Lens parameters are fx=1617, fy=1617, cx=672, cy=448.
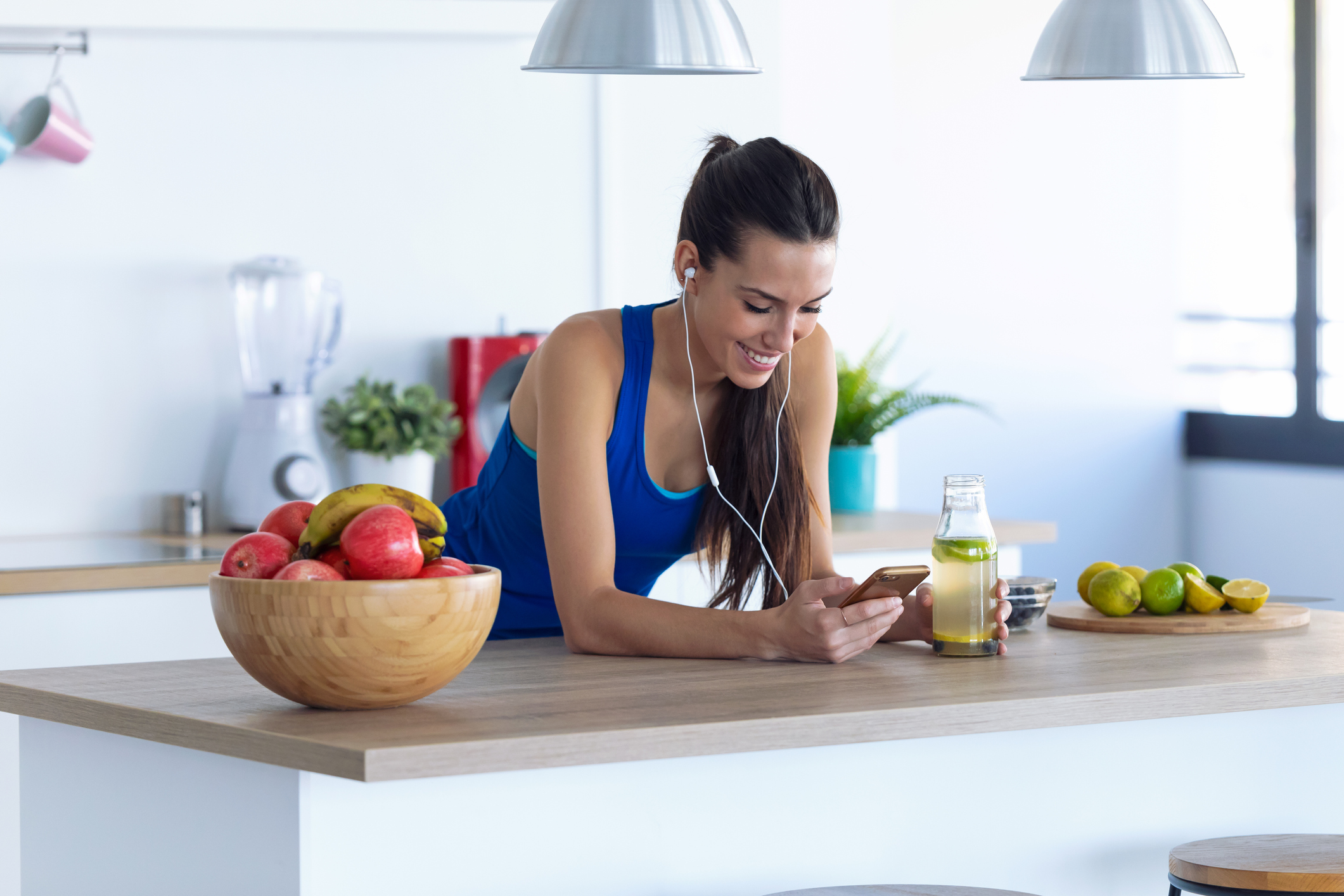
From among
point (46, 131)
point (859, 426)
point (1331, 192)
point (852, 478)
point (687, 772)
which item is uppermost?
point (1331, 192)

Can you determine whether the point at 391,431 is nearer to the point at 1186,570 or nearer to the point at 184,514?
the point at 184,514

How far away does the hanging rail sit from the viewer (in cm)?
304

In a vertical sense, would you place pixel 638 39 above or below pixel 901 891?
above

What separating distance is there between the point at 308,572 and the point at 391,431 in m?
1.96

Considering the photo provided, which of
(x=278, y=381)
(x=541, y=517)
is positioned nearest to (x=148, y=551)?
(x=278, y=381)

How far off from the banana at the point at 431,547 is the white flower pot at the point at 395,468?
187 cm

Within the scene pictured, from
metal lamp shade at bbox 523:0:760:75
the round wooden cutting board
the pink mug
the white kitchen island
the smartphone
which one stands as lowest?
the white kitchen island

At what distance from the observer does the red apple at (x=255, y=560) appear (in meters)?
1.31

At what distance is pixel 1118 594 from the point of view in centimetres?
186

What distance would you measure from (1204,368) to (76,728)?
13.1 ft

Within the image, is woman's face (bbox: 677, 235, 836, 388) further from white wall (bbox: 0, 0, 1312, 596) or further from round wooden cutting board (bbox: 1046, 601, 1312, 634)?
white wall (bbox: 0, 0, 1312, 596)

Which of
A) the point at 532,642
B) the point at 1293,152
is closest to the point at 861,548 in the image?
the point at 532,642

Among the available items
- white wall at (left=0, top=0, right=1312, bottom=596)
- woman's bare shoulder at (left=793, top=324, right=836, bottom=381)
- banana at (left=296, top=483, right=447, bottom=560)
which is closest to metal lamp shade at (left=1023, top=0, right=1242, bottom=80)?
woman's bare shoulder at (left=793, top=324, right=836, bottom=381)

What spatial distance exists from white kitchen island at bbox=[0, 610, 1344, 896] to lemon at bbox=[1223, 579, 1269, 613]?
5.9 inches
